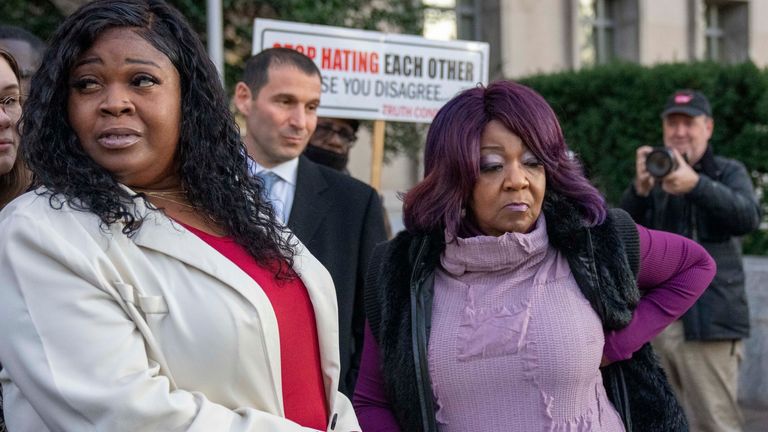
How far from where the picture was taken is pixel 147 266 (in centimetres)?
185

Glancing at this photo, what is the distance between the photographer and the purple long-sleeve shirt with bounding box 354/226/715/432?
2.70 metres

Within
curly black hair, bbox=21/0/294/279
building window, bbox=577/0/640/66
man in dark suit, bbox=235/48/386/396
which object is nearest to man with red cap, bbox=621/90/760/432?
man in dark suit, bbox=235/48/386/396

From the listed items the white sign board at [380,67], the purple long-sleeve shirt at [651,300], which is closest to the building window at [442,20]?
the white sign board at [380,67]

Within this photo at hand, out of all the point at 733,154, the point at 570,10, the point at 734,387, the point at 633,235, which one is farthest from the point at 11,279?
the point at 570,10

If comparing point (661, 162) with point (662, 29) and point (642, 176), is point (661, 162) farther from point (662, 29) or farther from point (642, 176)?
point (662, 29)

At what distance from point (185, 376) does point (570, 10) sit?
48.8 feet

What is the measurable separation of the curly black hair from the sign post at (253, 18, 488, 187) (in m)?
3.21

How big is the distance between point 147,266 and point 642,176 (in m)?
3.95

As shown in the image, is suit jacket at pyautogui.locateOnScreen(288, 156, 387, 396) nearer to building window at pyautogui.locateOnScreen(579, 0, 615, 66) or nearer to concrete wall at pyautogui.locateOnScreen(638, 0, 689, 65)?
building window at pyautogui.locateOnScreen(579, 0, 615, 66)

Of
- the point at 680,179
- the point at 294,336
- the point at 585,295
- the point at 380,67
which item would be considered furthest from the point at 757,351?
the point at 294,336

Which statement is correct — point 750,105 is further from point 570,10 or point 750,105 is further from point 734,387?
point 570,10

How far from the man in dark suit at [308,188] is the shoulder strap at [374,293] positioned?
28.9 inches

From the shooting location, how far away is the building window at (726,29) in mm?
18375

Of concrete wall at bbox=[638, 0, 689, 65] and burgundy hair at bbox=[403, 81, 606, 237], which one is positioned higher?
concrete wall at bbox=[638, 0, 689, 65]
